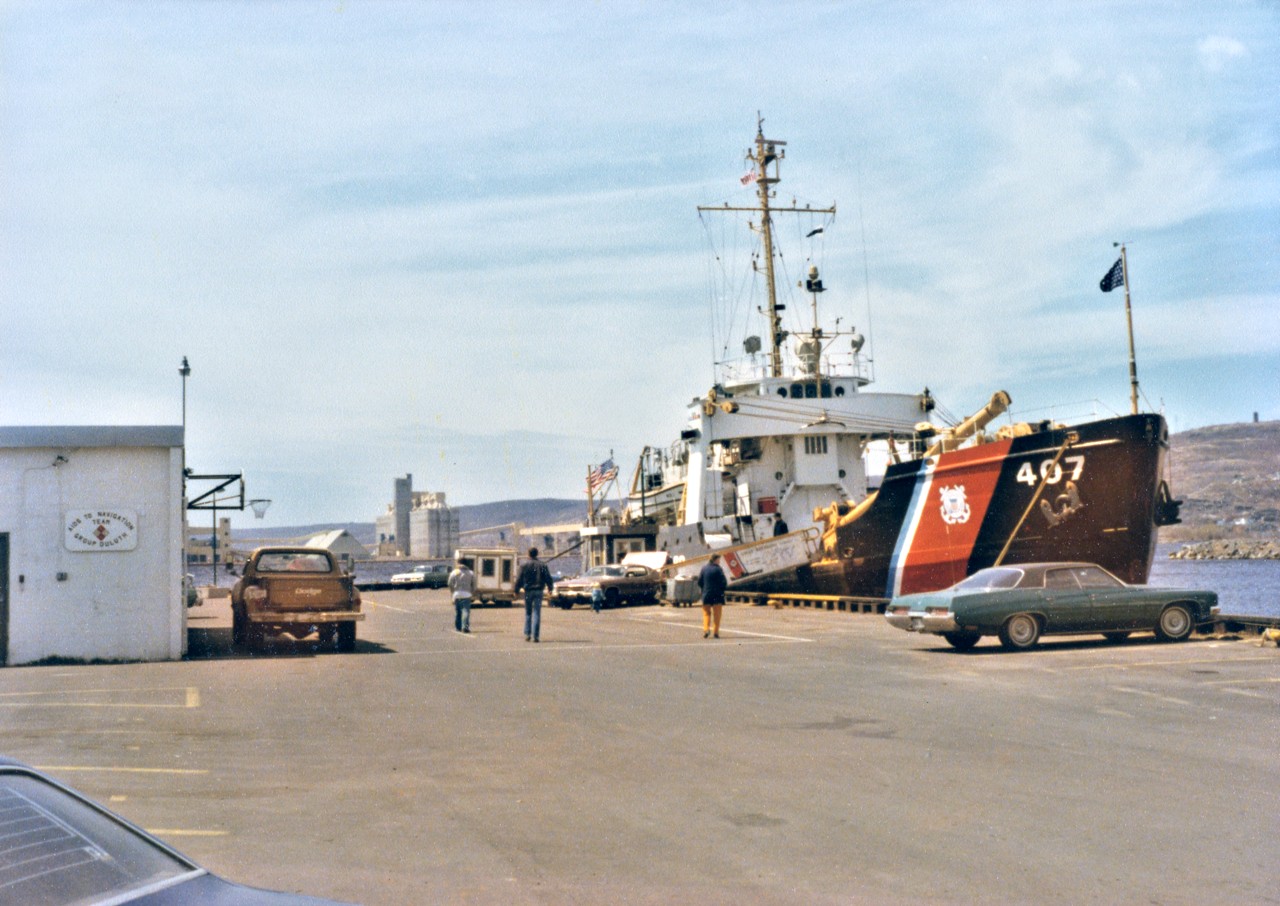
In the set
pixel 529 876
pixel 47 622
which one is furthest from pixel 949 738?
pixel 47 622

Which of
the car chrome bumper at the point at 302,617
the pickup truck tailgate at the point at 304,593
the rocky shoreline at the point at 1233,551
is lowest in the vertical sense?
the rocky shoreline at the point at 1233,551

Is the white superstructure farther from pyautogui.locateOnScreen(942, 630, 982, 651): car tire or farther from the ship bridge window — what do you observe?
pyautogui.locateOnScreen(942, 630, 982, 651): car tire

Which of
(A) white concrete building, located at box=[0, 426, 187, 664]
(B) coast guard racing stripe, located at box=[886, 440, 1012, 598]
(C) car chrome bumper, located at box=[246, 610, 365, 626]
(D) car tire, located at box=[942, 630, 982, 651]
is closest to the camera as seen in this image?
(D) car tire, located at box=[942, 630, 982, 651]

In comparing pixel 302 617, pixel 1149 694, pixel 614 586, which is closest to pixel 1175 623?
pixel 1149 694

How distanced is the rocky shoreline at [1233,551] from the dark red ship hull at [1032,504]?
355ft

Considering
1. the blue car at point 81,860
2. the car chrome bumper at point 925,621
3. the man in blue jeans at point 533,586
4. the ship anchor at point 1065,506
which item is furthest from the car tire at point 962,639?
the blue car at point 81,860

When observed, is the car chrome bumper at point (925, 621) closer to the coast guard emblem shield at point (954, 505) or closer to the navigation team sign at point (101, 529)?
the coast guard emblem shield at point (954, 505)

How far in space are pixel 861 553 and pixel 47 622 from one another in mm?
18304

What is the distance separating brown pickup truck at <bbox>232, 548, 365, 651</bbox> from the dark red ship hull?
12921mm

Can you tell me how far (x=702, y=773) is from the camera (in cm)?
833

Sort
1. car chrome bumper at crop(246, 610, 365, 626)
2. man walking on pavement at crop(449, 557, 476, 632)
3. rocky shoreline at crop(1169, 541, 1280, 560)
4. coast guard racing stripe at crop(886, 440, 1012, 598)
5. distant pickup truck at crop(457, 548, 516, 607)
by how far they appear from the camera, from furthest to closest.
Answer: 1. rocky shoreline at crop(1169, 541, 1280, 560)
2. distant pickup truck at crop(457, 548, 516, 607)
3. coast guard racing stripe at crop(886, 440, 1012, 598)
4. man walking on pavement at crop(449, 557, 476, 632)
5. car chrome bumper at crop(246, 610, 365, 626)

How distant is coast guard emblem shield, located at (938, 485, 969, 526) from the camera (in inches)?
967

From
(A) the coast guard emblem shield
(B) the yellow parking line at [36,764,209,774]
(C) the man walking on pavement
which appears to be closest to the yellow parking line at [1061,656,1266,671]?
(A) the coast guard emblem shield

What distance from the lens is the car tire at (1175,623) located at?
56.2 ft
